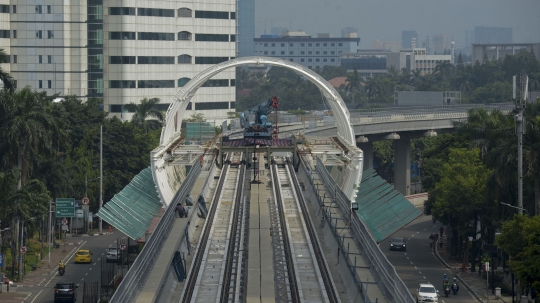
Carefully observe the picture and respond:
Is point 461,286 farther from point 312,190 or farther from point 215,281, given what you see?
point 215,281

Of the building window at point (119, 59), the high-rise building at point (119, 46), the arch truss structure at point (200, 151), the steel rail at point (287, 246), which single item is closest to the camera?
the steel rail at point (287, 246)

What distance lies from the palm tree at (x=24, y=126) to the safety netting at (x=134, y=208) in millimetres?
7019

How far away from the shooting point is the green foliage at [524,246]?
45906mm

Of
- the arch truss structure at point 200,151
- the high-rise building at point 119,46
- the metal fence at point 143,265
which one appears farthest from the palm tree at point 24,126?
the high-rise building at point 119,46

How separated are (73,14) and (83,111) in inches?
934

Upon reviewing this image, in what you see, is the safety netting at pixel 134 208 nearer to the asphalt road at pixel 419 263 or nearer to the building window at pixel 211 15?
the asphalt road at pixel 419 263

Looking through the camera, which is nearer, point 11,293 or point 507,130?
point 11,293

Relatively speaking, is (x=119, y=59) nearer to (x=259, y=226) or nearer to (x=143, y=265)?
(x=259, y=226)

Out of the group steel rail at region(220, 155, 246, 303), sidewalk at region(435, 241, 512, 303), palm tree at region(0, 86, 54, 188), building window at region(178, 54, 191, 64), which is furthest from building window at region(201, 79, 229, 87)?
steel rail at region(220, 155, 246, 303)

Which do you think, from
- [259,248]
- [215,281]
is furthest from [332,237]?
[215,281]

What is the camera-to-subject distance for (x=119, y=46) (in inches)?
4754

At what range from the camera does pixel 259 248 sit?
125 feet

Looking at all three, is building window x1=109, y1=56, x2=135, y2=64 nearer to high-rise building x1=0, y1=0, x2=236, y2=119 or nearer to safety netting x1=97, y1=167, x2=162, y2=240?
high-rise building x1=0, y1=0, x2=236, y2=119

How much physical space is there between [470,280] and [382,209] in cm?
1065
